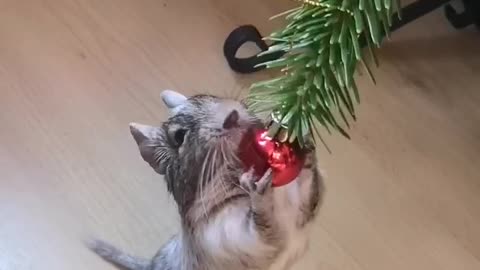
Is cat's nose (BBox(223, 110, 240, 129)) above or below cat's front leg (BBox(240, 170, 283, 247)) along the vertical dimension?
above

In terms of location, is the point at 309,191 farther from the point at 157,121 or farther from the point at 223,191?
the point at 157,121

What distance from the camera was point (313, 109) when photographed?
0.60 meters

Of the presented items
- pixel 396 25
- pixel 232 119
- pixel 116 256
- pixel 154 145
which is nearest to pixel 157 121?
pixel 116 256

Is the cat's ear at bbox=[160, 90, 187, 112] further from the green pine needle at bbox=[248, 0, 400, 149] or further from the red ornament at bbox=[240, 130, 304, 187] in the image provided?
the green pine needle at bbox=[248, 0, 400, 149]

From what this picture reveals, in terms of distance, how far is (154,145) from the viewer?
892 millimetres

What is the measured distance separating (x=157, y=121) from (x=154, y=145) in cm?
58

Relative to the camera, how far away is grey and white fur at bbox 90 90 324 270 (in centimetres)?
80

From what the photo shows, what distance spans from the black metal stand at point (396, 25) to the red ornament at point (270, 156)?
0.70 m

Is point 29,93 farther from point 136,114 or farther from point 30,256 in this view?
point 30,256

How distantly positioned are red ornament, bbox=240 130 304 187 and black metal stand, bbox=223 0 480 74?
700 mm

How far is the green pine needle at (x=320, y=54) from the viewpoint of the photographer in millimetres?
548

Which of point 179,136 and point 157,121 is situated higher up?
point 179,136

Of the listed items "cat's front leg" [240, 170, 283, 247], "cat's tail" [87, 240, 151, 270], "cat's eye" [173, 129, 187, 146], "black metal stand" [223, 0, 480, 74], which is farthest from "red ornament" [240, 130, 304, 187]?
"black metal stand" [223, 0, 480, 74]

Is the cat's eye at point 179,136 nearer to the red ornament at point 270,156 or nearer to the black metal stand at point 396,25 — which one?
the red ornament at point 270,156
